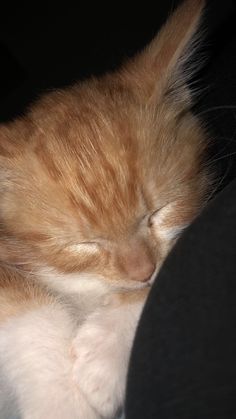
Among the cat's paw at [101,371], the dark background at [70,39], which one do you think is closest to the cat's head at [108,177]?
the cat's paw at [101,371]

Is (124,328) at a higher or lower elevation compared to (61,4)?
lower

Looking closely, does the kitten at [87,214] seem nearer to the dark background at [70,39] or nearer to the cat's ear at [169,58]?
the cat's ear at [169,58]

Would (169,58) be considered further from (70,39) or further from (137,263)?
(70,39)

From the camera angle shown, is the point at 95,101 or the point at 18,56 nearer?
the point at 95,101

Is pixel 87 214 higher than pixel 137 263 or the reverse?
higher

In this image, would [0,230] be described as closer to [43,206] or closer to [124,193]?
[43,206]

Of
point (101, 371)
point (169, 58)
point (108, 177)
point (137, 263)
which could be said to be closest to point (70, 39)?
point (169, 58)

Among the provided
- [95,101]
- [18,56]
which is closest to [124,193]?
[95,101]
